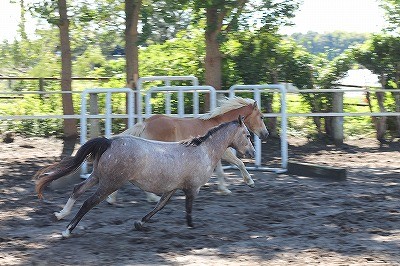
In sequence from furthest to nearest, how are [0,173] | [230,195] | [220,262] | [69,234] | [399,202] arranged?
[0,173], [230,195], [399,202], [69,234], [220,262]

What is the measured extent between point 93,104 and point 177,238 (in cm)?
605

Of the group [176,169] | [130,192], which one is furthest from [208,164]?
[130,192]

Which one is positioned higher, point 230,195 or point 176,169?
point 176,169

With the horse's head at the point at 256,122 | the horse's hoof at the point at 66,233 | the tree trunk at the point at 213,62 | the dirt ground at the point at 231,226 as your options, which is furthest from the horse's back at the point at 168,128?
the tree trunk at the point at 213,62

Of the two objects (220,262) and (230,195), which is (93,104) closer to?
(230,195)

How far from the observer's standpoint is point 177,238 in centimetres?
728

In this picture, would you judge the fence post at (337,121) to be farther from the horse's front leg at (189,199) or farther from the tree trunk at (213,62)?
the horse's front leg at (189,199)

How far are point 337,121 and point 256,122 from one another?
18.6 feet

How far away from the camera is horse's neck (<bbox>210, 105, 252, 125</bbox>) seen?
34.1 ft

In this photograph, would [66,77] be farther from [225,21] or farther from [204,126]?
[204,126]

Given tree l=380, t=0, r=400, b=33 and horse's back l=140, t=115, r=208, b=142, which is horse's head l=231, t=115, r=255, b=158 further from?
tree l=380, t=0, r=400, b=33

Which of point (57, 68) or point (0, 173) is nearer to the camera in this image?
point (0, 173)

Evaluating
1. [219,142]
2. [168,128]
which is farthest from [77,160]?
[168,128]

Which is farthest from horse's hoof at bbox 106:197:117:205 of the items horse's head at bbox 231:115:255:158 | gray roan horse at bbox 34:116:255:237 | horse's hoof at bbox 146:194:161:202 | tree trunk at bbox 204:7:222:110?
tree trunk at bbox 204:7:222:110
